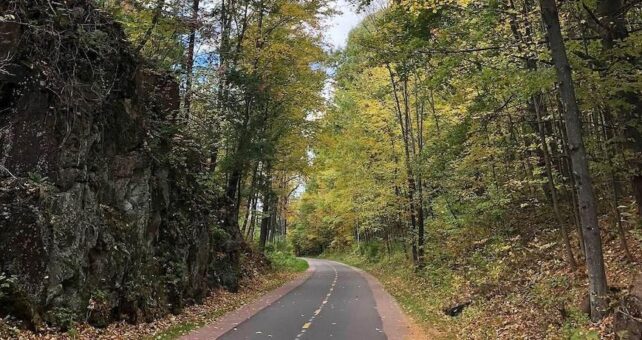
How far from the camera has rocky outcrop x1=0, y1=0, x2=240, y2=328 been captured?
883cm

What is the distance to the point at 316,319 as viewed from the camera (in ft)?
42.8

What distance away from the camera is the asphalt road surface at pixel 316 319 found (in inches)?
426

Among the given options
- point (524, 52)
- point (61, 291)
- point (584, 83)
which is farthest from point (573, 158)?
point (61, 291)

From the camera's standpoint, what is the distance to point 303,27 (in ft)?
76.2

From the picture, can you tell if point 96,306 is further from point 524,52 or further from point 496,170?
point 496,170

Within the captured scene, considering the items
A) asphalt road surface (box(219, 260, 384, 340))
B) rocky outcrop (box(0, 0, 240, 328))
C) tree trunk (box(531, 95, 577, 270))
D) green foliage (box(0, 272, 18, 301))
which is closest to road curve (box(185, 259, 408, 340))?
asphalt road surface (box(219, 260, 384, 340))

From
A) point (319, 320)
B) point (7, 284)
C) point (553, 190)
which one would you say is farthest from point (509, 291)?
point (7, 284)

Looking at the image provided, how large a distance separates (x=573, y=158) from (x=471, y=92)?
9727 mm

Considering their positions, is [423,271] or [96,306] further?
[423,271]

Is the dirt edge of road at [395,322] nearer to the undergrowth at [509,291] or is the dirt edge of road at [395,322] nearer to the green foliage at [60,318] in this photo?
the undergrowth at [509,291]

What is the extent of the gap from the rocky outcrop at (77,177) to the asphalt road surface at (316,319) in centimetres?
245

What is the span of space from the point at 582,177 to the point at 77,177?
29.6ft

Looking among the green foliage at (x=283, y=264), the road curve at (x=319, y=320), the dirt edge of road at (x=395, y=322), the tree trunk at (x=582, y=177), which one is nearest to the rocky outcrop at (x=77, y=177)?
the road curve at (x=319, y=320)

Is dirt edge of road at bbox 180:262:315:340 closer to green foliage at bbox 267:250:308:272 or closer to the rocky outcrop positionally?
the rocky outcrop
